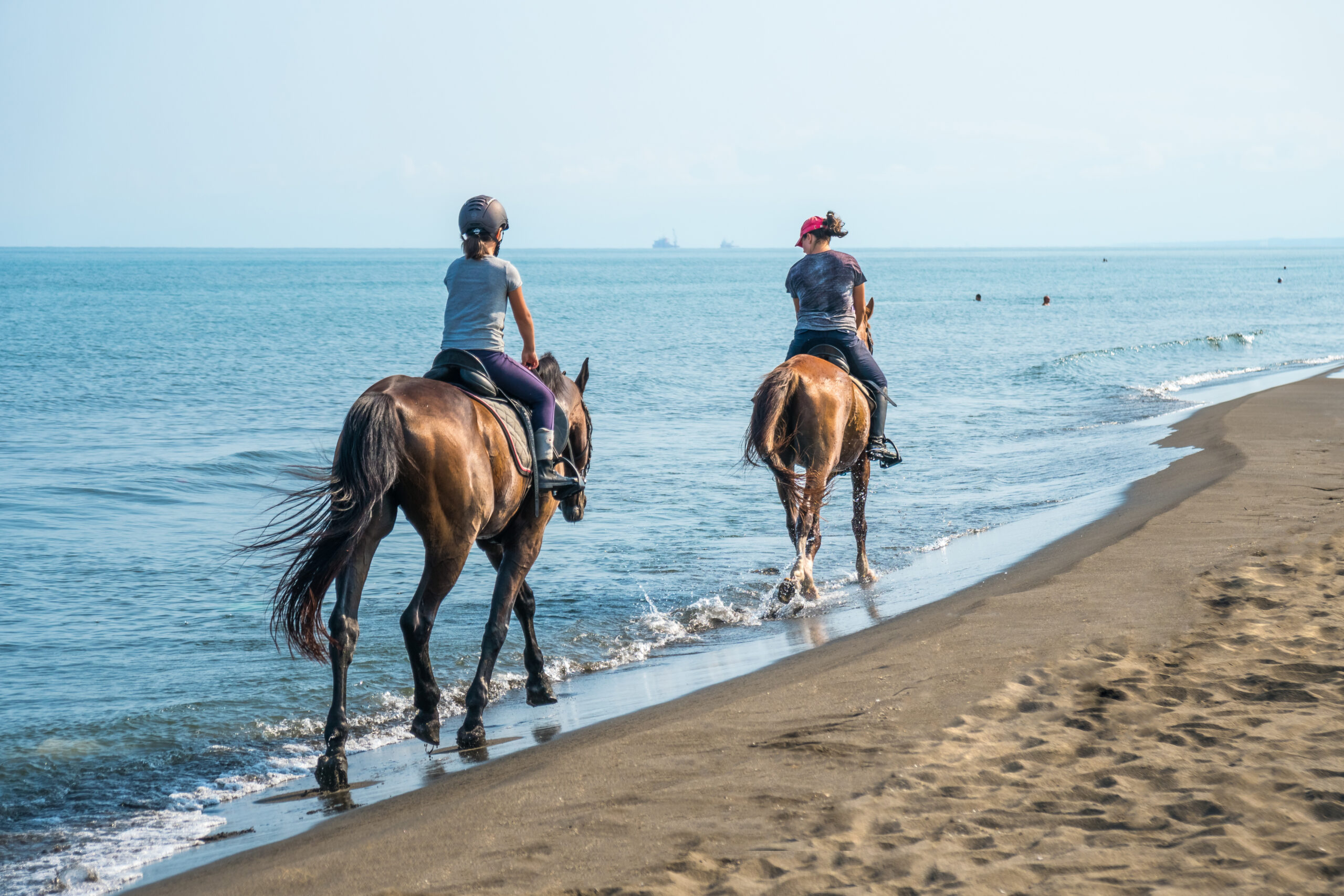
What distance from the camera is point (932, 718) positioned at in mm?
4996

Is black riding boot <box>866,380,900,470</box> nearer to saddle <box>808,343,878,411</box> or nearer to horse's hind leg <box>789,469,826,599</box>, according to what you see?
saddle <box>808,343,878,411</box>

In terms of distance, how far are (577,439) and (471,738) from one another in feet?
7.85

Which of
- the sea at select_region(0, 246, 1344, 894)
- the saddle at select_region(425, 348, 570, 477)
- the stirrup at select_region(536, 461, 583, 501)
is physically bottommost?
the sea at select_region(0, 246, 1344, 894)

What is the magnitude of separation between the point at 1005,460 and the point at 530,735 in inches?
518

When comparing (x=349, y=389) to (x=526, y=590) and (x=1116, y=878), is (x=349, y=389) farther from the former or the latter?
(x=1116, y=878)

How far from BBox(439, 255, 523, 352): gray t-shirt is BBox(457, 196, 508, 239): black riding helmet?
0.16m

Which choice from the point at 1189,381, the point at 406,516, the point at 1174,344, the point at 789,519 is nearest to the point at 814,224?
the point at 789,519

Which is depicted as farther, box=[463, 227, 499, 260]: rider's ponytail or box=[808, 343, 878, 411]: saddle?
box=[808, 343, 878, 411]: saddle

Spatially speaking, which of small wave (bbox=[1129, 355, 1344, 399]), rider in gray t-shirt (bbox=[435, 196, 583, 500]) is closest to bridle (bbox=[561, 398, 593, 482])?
rider in gray t-shirt (bbox=[435, 196, 583, 500])

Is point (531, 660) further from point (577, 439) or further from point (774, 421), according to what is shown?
point (774, 421)

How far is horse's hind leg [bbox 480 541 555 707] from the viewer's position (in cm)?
700

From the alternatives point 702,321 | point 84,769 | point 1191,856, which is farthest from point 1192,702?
point 702,321

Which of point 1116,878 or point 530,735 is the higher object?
point 1116,878

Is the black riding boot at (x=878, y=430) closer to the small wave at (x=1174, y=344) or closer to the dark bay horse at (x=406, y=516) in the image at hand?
the dark bay horse at (x=406, y=516)
